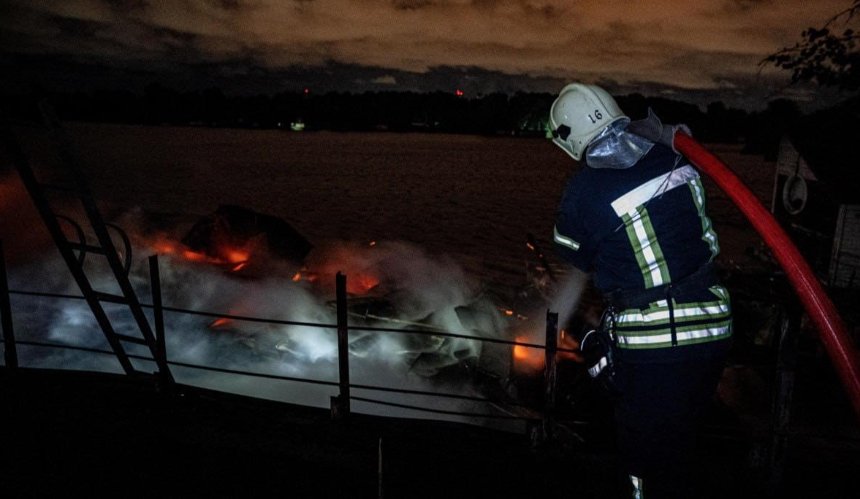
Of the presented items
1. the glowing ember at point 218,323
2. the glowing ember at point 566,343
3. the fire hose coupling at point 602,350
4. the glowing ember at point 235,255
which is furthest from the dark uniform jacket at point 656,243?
the glowing ember at point 235,255

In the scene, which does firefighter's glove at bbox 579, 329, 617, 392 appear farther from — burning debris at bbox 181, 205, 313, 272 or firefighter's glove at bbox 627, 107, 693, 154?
burning debris at bbox 181, 205, 313, 272

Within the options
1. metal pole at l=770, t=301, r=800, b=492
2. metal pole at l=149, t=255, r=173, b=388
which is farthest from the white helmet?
metal pole at l=149, t=255, r=173, b=388

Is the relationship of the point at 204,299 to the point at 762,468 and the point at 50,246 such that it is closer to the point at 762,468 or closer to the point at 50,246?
the point at 50,246

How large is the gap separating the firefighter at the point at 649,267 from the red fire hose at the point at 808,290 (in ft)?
0.92

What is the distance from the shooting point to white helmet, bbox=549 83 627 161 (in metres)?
2.88

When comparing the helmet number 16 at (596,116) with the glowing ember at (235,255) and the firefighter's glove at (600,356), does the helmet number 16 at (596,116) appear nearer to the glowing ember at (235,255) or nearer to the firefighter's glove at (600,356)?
the firefighter's glove at (600,356)

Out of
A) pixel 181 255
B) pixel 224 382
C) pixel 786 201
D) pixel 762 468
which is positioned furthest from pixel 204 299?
pixel 786 201

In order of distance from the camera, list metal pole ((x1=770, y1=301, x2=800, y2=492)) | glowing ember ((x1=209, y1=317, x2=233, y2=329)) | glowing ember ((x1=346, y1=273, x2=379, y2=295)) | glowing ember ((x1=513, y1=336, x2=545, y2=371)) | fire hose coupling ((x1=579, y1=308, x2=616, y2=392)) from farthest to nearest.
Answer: glowing ember ((x1=346, y1=273, x2=379, y2=295)) < glowing ember ((x1=209, y1=317, x2=233, y2=329)) < glowing ember ((x1=513, y1=336, x2=545, y2=371)) < metal pole ((x1=770, y1=301, x2=800, y2=492)) < fire hose coupling ((x1=579, y1=308, x2=616, y2=392))

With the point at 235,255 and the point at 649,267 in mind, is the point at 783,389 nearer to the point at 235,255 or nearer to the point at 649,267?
the point at 649,267

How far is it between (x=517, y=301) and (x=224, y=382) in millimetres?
6326

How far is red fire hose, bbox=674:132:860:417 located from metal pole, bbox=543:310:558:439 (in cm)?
193

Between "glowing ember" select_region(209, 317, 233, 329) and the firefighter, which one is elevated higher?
"glowing ember" select_region(209, 317, 233, 329)

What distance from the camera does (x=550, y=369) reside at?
4457 mm

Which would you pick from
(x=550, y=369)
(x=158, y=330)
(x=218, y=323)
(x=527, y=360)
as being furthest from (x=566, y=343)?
(x=218, y=323)
